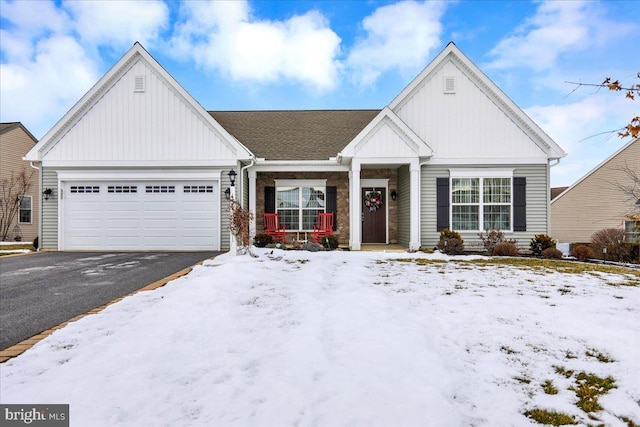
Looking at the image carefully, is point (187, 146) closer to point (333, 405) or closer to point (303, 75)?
point (303, 75)

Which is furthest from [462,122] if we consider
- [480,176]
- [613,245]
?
[613,245]

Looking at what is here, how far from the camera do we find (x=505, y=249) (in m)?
10.5

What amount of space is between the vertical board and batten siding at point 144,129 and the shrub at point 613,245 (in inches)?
463

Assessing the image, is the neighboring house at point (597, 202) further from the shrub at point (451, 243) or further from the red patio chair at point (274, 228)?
the red patio chair at point (274, 228)

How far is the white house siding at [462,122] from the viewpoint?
11914 millimetres

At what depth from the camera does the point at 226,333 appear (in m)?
3.29

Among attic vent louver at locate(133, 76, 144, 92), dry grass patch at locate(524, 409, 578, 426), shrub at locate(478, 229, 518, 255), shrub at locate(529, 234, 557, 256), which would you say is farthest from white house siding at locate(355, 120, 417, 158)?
dry grass patch at locate(524, 409, 578, 426)

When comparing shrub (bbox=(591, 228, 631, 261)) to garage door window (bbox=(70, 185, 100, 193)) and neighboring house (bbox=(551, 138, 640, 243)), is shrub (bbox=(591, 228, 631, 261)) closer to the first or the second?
neighboring house (bbox=(551, 138, 640, 243))

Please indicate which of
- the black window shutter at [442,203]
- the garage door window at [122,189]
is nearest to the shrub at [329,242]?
the black window shutter at [442,203]

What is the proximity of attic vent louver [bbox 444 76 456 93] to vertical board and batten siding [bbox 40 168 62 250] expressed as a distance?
1327 centimetres

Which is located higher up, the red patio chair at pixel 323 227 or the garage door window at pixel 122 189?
the garage door window at pixel 122 189

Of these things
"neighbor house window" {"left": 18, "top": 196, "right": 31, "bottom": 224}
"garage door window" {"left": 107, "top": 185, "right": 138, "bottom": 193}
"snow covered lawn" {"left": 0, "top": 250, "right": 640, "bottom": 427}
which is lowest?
"snow covered lawn" {"left": 0, "top": 250, "right": 640, "bottom": 427}

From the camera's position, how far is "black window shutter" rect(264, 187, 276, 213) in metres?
13.2

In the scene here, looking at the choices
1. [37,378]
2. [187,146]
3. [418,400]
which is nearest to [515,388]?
[418,400]
